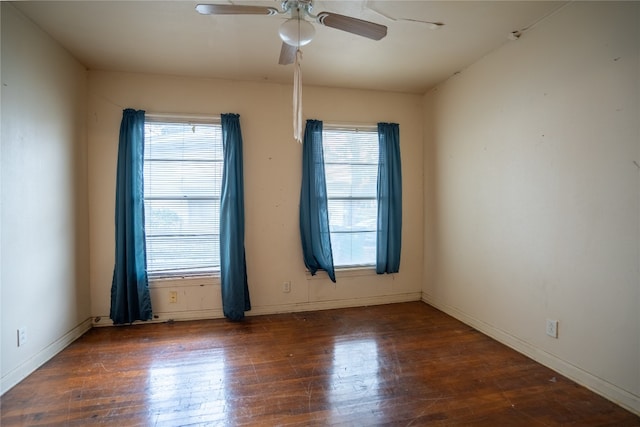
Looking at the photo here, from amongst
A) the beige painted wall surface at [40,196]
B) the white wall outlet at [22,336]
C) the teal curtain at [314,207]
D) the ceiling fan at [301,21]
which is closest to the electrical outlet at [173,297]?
the beige painted wall surface at [40,196]

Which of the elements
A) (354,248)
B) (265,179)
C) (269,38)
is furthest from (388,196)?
(269,38)

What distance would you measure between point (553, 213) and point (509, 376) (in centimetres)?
121

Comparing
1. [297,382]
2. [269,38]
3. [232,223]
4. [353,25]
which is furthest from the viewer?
[232,223]

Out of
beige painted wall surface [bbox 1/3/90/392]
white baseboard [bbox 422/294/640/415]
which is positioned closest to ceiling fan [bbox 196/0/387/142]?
beige painted wall surface [bbox 1/3/90/392]

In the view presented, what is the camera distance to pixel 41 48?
2.40 meters

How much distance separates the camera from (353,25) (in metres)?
1.82

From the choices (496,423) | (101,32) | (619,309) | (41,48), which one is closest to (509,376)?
(496,423)

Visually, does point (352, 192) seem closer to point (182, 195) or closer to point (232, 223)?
point (232, 223)

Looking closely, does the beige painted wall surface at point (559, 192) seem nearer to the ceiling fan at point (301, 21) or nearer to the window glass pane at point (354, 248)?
the window glass pane at point (354, 248)

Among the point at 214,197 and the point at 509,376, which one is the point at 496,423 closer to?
the point at 509,376

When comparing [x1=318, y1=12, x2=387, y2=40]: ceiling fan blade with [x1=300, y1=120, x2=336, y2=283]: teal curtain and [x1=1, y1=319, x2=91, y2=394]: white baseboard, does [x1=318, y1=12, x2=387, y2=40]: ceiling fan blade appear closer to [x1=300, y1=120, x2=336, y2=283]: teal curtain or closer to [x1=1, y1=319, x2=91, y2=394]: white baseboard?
[x1=300, y1=120, x2=336, y2=283]: teal curtain

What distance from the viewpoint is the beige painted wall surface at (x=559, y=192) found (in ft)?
6.22

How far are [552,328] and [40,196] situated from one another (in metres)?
3.95

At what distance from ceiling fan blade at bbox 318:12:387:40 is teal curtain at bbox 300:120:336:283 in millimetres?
1623
